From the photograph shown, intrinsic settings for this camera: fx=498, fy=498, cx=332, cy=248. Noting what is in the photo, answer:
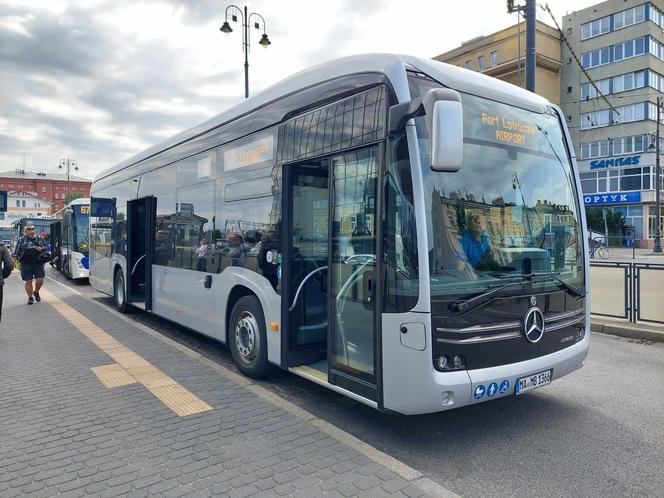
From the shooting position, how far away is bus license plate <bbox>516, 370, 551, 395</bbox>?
4051mm

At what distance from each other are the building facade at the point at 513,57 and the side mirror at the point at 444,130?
4743 centimetres

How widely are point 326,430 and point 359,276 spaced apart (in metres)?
1.38

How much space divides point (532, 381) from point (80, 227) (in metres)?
17.4

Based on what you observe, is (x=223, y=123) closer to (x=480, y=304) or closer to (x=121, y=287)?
(x=480, y=304)

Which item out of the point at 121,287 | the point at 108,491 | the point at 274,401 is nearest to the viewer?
the point at 108,491

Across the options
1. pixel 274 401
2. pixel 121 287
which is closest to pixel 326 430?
pixel 274 401

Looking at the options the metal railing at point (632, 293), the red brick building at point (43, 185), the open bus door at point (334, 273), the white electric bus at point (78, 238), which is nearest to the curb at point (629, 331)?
the metal railing at point (632, 293)

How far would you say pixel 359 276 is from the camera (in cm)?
421

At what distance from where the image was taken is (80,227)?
17.8 meters

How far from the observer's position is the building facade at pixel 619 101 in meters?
44.3

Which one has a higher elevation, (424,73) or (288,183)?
(424,73)

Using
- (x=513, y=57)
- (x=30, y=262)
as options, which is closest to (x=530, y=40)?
(x=30, y=262)

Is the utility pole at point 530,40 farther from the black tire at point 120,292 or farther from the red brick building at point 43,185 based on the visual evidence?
the red brick building at point 43,185

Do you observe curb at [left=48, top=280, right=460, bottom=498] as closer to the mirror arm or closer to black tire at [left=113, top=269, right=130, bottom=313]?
the mirror arm
